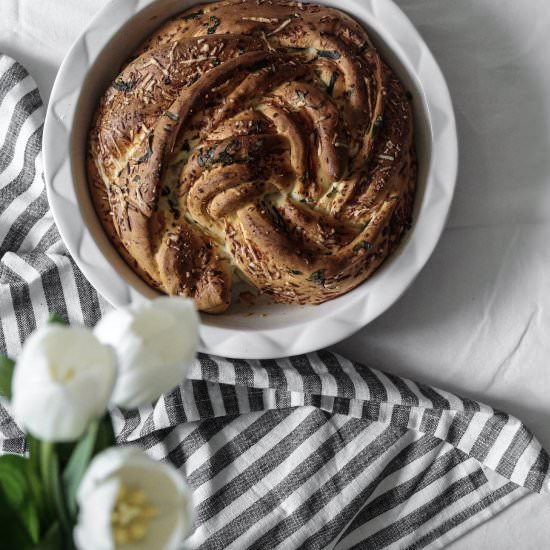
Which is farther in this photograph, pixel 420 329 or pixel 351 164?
pixel 420 329

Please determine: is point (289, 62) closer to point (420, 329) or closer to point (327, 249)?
point (327, 249)

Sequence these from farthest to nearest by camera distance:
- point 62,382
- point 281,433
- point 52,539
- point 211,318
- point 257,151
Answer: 1. point 281,433
2. point 211,318
3. point 257,151
4. point 52,539
5. point 62,382

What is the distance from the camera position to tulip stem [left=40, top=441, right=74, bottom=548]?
0.63 metres

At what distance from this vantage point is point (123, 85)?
3.58 ft

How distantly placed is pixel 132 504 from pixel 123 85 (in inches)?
28.5

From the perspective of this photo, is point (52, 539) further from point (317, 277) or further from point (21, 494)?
point (317, 277)

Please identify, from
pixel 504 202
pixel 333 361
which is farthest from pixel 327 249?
pixel 504 202

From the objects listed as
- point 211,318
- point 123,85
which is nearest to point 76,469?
point 211,318

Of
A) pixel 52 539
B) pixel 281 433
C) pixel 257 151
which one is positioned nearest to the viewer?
pixel 52 539

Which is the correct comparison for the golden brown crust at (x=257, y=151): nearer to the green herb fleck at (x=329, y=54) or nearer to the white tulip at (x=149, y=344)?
the green herb fleck at (x=329, y=54)

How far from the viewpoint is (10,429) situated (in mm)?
1204

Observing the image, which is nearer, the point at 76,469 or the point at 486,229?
the point at 76,469

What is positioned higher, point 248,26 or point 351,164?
point 248,26

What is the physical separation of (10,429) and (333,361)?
51cm
